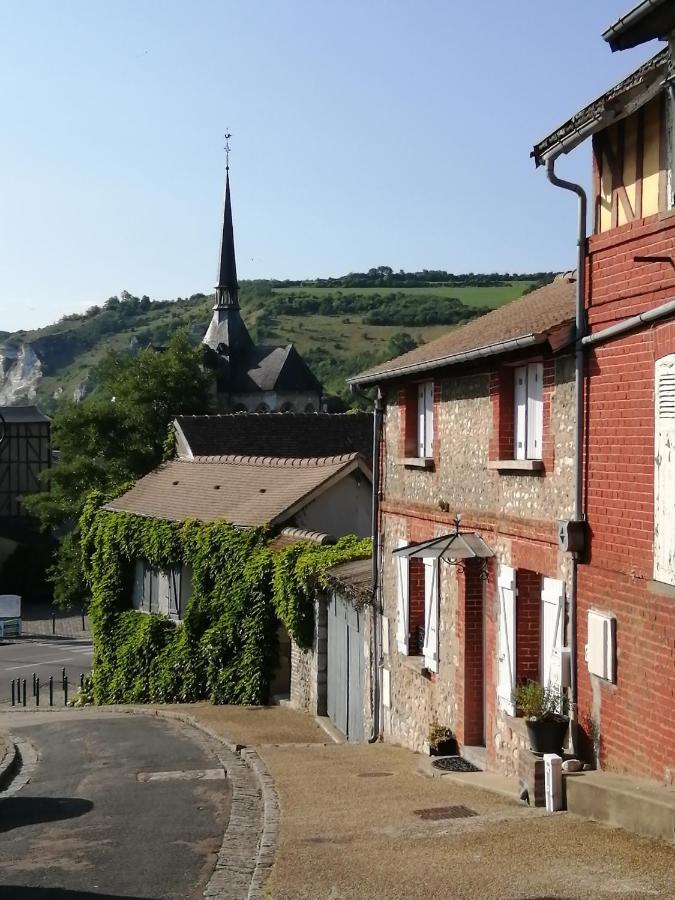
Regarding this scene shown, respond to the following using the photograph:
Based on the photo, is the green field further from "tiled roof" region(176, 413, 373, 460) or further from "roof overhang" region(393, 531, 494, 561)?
"roof overhang" region(393, 531, 494, 561)

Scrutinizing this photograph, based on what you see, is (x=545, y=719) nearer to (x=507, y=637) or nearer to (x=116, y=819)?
(x=507, y=637)

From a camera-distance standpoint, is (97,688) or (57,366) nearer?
(97,688)

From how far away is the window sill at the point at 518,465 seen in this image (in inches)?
463

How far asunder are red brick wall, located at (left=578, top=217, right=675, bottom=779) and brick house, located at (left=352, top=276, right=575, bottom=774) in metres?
0.53

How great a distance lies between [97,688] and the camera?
2883cm

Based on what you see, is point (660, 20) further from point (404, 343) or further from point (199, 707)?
point (404, 343)

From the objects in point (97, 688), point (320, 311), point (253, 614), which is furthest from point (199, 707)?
point (320, 311)

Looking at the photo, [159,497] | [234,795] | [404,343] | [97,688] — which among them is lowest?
[97,688]

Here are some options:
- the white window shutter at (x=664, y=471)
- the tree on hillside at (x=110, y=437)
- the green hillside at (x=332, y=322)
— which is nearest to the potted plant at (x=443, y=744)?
the white window shutter at (x=664, y=471)

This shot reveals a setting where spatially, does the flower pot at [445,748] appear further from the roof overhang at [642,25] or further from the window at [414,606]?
the roof overhang at [642,25]

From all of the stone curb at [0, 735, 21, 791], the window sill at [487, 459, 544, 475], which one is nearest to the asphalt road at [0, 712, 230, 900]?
the stone curb at [0, 735, 21, 791]

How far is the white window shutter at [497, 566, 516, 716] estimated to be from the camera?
12242mm

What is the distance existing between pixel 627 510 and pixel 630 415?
2.59 ft

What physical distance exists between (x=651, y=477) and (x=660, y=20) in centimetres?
344
